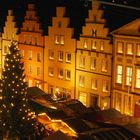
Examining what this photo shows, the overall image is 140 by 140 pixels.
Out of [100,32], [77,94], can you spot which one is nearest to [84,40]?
[100,32]

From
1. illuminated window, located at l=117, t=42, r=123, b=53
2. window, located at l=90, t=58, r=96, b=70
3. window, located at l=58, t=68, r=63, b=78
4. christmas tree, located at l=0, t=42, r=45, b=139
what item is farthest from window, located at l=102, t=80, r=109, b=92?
christmas tree, located at l=0, t=42, r=45, b=139

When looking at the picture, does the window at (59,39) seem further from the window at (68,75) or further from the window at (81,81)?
the window at (81,81)

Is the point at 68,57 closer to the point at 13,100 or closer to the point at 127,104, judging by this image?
the point at 127,104

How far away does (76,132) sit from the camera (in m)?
27.0

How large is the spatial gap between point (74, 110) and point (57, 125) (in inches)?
119

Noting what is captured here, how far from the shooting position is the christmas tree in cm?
2750

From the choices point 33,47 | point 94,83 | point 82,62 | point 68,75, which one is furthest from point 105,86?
point 33,47

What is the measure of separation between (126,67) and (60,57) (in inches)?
321

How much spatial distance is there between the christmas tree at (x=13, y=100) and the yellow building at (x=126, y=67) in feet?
35.8

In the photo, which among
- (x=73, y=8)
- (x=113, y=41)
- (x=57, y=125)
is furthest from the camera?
(x=73, y=8)

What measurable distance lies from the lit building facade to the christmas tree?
52.0 ft

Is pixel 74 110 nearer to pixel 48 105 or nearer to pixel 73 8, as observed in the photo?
pixel 48 105

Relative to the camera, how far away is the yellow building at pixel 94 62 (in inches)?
1481

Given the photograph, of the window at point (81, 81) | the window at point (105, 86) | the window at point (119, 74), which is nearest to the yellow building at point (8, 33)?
the window at point (81, 81)
